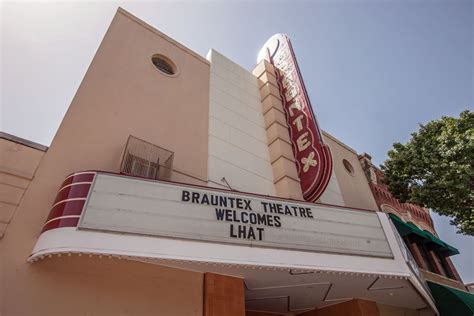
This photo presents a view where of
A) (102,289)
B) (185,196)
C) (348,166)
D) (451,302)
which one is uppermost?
(348,166)

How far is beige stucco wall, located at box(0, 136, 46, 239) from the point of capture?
199 inches

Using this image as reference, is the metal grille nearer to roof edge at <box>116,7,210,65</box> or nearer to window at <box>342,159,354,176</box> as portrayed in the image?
roof edge at <box>116,7,210,65</box>

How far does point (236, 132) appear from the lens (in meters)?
9.97

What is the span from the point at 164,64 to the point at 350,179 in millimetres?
9387

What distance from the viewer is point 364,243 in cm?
633

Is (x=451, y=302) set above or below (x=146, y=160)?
below

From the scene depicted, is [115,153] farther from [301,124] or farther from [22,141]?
[301,124]

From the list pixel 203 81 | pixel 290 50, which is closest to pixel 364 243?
pixel 203 81

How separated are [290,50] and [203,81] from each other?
12.9 feet

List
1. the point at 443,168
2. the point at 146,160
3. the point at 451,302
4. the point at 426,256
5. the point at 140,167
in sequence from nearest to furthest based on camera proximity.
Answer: the point at 140,167
the point at 146,160
the point at 451,302
the point at 443,168
the point at 426,256

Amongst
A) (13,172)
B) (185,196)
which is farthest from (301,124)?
(13,172)

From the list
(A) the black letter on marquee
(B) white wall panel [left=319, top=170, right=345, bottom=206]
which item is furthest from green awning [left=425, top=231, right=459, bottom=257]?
(A) the black letter on marquee

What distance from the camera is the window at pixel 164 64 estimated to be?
9571 millimetres

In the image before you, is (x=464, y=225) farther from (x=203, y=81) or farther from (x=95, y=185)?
(x=95, y=185)
